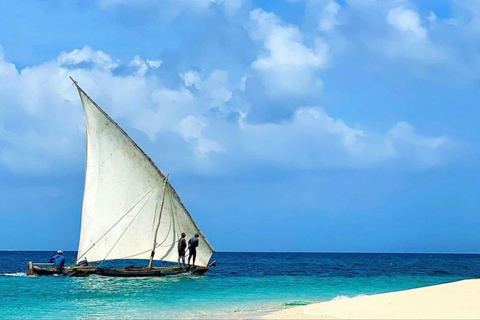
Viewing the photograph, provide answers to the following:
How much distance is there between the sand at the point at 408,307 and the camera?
13498mm

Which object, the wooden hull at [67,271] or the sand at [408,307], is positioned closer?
the sand at [408,307]

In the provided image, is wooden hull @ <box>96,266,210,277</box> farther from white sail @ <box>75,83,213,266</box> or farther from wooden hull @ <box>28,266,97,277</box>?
white sail @ <box>75,83,213,266</box>

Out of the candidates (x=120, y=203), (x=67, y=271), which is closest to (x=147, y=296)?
(x=120, y=203)

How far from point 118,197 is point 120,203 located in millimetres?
322

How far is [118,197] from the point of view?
34.5m

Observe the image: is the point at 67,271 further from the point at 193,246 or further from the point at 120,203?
the point at 193,246

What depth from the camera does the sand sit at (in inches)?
531

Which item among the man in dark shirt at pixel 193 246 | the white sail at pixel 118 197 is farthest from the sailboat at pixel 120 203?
the man in dark shirt at pixel 193 246

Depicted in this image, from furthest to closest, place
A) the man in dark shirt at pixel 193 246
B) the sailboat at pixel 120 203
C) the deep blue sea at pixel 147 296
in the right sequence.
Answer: the man in dark shirt at pixel 193 246
the sailboat at pixel 120 203
the deep blue sea at pixel 147 296

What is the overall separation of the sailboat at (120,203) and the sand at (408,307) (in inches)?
765

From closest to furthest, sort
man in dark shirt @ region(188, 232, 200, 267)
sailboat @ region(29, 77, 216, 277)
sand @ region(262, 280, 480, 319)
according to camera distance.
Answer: sand @ region(262, 280, 480, 319) → sailboat @ region(29, 77, 216, 277) → man in dark shirt @ region(188, 232, 200, 267)

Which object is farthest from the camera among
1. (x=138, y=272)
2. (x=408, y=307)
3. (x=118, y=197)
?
(x=118, y=197)

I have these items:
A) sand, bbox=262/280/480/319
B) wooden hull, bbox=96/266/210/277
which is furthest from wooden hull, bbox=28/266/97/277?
sand, bbox=262/280/480/319

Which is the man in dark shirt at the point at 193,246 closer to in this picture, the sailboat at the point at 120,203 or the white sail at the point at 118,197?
the sailboat at the point at 120,203
